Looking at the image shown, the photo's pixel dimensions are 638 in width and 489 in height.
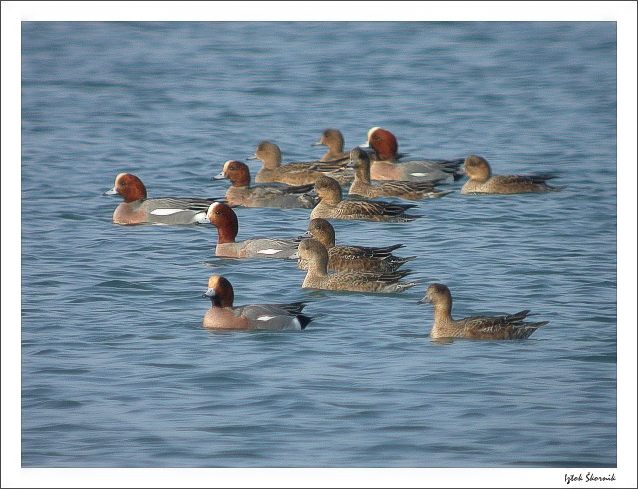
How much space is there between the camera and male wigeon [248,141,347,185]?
17.5 m

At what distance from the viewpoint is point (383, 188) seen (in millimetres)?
16641

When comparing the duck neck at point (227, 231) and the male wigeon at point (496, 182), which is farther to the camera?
the male wigeon at point (496, 182)

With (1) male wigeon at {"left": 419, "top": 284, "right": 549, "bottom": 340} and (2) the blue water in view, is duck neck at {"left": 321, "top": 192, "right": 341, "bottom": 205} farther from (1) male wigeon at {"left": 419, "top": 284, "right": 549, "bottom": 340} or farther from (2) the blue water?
(1) male wigeon at {"left": 419, "top": 284, "right": 549, "bottom": 340}

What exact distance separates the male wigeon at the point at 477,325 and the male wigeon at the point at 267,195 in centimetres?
520

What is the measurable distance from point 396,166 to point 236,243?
14.0ft

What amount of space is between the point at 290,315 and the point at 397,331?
2.81 ft

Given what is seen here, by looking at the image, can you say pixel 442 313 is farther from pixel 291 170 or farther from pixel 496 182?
pixel 291 170

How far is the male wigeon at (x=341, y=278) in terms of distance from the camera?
1248cm

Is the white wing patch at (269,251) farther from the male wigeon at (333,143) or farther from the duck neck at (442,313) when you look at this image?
the male wigeon at (333,143)

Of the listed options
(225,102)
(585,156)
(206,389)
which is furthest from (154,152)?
(206,389)

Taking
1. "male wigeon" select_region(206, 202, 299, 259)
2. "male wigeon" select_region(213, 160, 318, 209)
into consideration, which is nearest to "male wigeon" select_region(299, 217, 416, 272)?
"male wigeon" select_region(206, 202, 299, 259)

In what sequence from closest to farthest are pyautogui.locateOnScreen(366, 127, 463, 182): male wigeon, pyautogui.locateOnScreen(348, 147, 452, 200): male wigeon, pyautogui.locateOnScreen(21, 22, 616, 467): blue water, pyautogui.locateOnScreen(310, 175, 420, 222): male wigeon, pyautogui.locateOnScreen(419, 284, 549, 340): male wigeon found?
pyautogui.locateOnScreen(21, 22, 616, 467): blue water → pyautogui.locateOnScreen(419, 284, 549, 340): male wigeon → pyautogui.locateOnScreen(310, 175, 420, 222): male wigeon → pyautogui.locateOnScreen(348, 147, 452, 200): male wigeon → pyautogui.locateOnScreen(366, 127, 463, 182): male wigeon

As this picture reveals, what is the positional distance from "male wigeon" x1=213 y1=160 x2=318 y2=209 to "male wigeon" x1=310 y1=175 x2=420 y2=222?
634 mm

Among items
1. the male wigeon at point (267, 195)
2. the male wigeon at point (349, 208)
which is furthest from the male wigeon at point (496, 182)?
the male wigeon at point (267, 195)
